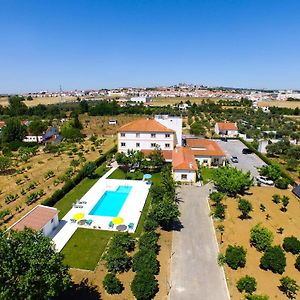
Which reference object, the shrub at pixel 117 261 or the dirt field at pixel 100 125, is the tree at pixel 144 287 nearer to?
the shrub at pixel 117 261

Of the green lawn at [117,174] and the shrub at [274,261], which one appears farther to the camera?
the green lawn at [117,174]

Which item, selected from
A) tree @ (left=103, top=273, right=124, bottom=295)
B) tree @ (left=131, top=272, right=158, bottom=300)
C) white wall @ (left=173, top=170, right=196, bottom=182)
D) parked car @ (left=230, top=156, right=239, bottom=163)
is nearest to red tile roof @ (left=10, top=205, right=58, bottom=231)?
tree @ (left=103, top=273, right=124, bottom=295)

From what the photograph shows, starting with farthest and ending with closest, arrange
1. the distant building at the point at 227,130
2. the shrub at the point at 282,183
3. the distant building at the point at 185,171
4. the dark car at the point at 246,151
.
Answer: the distant building at the point at 227,130 < the dark car at the point at 246,151 < the distant building at the point at 185,171 < the shrub at the point at 282,183

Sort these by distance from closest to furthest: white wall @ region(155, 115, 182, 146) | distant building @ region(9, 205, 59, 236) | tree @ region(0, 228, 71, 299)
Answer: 1. tree @ region(0, 228, 71, 299)
2. distant building @ region(9, 205, 59, 236)
3. white wall @ region(155, 115, 182, 146)

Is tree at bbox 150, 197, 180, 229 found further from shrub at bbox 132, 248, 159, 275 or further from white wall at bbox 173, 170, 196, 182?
white wall at bbox 173, 170, 196, 182

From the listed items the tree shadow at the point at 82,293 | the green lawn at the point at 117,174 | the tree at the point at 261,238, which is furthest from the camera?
the green lawn at the point at 117,174

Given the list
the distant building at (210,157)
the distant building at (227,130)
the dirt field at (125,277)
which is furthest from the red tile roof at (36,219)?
the distant building at (227,130)
